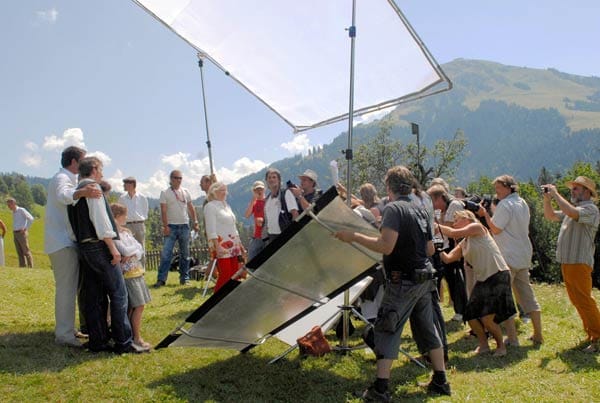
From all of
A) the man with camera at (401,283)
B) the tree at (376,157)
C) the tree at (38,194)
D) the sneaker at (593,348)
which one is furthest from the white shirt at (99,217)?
the tree at (38,194)

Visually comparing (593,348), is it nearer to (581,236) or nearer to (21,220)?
(581,236)

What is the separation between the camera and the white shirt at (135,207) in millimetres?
10242

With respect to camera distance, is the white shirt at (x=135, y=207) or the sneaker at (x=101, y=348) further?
the white shirt at (x=135, y=207)

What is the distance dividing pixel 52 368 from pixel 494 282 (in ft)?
16.8

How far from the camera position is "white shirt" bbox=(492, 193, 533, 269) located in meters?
6.59

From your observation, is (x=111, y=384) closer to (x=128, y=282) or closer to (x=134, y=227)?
(x=128, y=282)

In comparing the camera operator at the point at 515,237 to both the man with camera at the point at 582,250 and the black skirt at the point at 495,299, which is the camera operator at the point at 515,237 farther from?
the black skirt at the point at 495,299

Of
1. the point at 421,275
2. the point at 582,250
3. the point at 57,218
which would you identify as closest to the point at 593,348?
the point at 582,250

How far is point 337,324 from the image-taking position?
258 inches

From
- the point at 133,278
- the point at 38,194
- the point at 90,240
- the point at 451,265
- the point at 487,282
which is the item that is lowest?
the point at 38,194

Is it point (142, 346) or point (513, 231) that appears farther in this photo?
point (513, 231)

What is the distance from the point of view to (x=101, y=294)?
18.2 ft

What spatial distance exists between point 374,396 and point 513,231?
351cm

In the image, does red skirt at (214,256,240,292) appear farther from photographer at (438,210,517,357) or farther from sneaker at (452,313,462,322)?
sneaker at (452,313,462,322)
